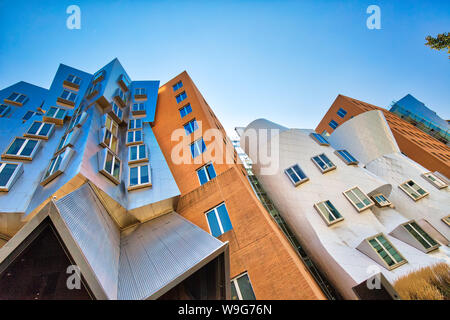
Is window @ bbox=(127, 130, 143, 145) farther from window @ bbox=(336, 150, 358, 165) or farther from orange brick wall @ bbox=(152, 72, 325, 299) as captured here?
window @ bbox=(336, 150, 358, 165)

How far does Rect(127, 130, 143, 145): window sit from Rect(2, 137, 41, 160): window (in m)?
5.43

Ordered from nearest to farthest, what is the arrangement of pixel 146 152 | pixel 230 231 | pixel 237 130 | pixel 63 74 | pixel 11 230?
pixel 11 230 < pixel 230 231 < pixel 146 152 < pixel 63 74 < pixel 237 130

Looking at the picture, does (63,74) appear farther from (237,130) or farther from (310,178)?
(310,178)

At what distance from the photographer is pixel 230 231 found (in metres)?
8.80

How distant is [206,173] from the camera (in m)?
12.2

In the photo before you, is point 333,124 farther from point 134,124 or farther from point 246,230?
point 134,124

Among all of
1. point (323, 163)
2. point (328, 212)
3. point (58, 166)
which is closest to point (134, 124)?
point (58, 166)

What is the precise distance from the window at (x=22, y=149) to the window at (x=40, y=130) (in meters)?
0.50

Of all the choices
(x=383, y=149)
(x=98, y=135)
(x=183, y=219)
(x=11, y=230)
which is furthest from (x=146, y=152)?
(x=383, y=149)

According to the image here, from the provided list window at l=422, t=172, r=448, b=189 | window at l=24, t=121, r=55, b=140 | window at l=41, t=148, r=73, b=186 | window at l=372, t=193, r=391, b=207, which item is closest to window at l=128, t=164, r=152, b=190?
window at l=41, t=148, r=73, b=186

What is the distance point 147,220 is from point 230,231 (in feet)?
19.5

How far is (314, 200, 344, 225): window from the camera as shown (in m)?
10.9

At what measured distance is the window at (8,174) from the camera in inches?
324

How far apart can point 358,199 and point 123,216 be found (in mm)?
15983
